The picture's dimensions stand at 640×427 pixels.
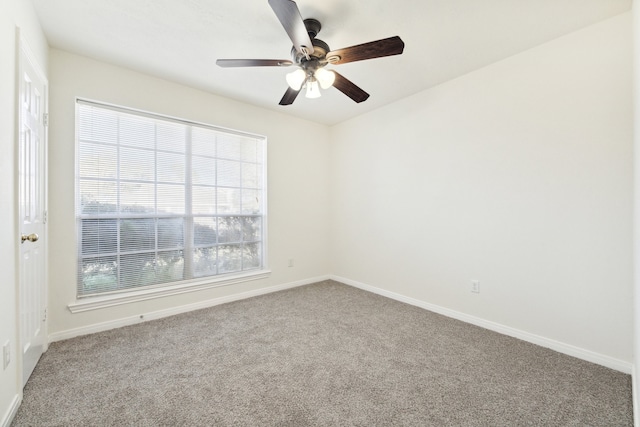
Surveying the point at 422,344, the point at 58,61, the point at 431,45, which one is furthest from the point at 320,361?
the point at 58,61

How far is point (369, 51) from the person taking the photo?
1820 millimetres

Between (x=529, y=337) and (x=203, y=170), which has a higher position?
(x=203, y=170)

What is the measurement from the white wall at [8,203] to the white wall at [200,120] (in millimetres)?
898

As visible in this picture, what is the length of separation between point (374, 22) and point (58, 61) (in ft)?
8.97

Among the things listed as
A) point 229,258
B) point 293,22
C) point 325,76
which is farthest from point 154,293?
point 293,22

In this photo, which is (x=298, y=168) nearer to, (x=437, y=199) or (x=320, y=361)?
(x=437, y=199)

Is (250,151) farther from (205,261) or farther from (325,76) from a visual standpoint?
(325,76)

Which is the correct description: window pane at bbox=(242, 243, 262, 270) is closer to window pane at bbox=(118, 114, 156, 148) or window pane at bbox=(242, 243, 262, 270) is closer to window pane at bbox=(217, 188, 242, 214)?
window pane at bbox=(217, 188, 242, 214)

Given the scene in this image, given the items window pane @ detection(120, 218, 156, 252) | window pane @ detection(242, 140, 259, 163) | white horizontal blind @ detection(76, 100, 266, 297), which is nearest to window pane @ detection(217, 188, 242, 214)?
white horizontal blind @ detection(76, 100, 266, 297)

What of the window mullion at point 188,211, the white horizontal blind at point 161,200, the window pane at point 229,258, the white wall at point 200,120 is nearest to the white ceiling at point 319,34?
the white wall at point 200,120

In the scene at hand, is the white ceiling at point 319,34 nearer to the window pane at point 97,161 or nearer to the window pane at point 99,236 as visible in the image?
the window pane at point 97,161

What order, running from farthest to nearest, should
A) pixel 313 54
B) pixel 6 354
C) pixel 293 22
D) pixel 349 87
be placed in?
1. pixel 349 87
2. pixel 313 54
3. pixel 293 22
4. pixel 6 354

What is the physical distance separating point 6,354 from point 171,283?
62.5 inches

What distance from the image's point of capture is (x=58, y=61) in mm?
2402
